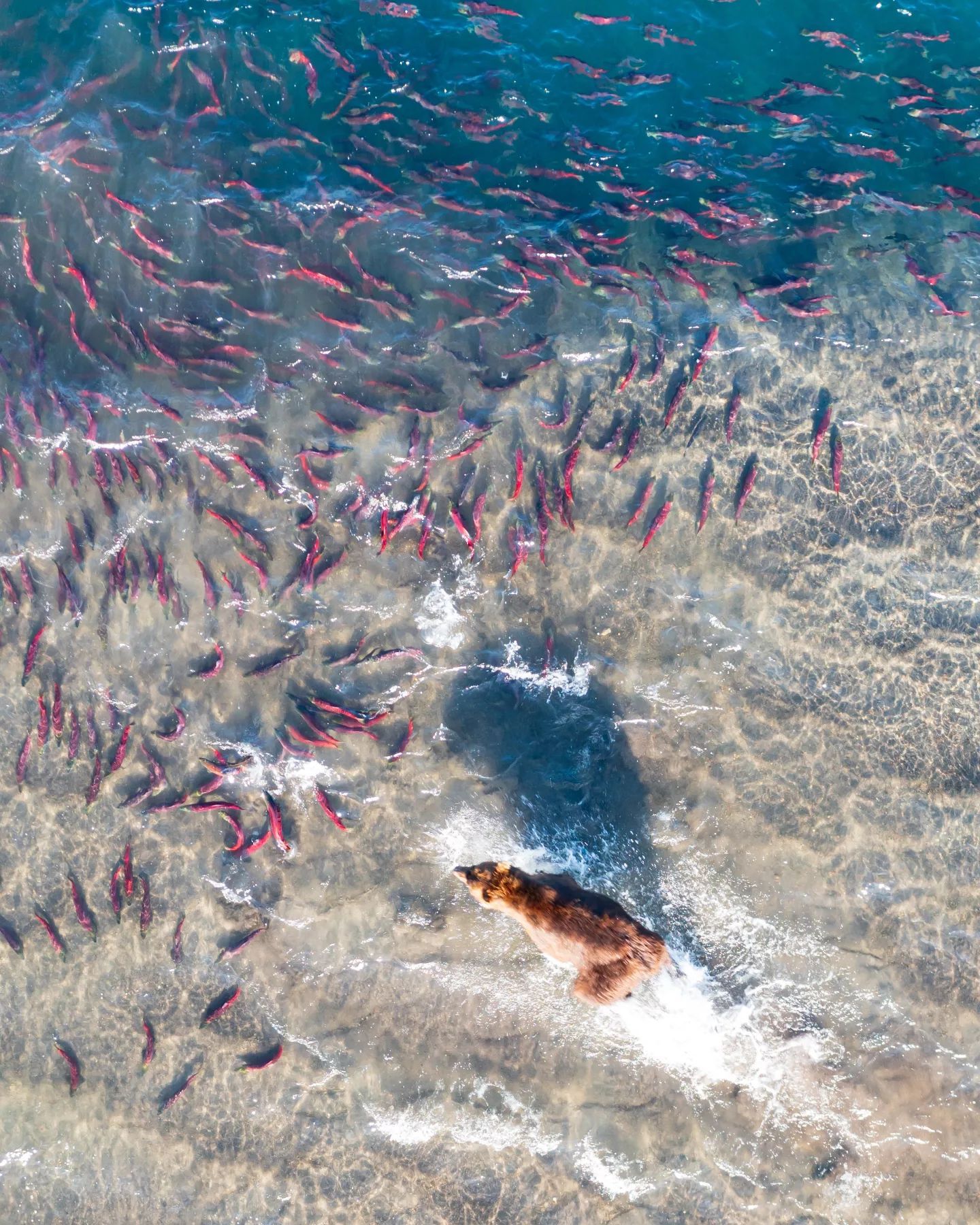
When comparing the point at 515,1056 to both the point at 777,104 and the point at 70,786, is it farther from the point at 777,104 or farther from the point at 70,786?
the point at 777,104

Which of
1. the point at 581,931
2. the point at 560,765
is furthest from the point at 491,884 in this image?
the point at 560,765

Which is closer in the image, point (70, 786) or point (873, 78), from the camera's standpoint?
point (70, 786)

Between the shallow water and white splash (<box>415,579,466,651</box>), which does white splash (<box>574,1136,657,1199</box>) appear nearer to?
the shallow water

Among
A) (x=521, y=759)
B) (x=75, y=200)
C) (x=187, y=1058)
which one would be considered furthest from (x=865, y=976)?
(x=75, y=200)

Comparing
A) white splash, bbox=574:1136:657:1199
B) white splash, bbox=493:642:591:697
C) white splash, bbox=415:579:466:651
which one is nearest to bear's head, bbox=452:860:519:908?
white splash, bbox=493:642:591:697

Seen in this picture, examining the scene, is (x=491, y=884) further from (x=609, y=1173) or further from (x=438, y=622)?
(x=609, y=1173)

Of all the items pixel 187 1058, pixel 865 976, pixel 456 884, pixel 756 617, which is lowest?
pixel 187 1058

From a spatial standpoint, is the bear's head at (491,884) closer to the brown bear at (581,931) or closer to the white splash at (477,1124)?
the brown bear at (581,931)

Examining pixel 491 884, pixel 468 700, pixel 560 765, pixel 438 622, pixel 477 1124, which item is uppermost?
pixel 438 622
